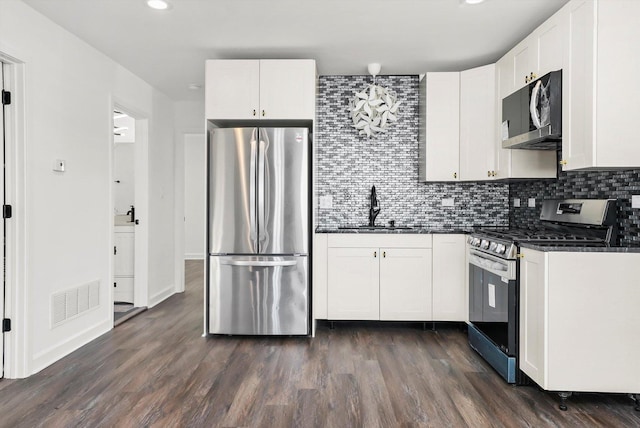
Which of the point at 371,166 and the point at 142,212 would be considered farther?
the point at 142,212

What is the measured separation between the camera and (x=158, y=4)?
274 centimetres

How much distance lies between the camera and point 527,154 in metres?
3.32

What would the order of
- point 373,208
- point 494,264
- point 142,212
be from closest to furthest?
point 494,264, point 373,208, point 142,212

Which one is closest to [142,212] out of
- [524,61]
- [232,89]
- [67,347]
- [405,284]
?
[67,347]

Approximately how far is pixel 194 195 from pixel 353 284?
556 centimetres

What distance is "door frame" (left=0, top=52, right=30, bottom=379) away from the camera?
107 inches

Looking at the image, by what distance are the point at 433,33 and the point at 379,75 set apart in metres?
1.09

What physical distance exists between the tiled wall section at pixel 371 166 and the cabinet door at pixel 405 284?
63cm

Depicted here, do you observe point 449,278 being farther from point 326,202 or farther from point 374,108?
point 374,108

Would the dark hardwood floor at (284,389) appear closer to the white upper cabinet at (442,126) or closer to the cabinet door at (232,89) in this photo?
the white upper cabinet at (442,126)

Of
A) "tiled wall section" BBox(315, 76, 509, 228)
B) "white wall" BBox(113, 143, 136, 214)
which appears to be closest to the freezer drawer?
"tiled wall section" BBox(315, 76, 509, 228)

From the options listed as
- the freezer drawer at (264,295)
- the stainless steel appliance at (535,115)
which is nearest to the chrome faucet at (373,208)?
the freezer drawer at (264,295)

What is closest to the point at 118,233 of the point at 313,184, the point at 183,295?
the point at 183,295

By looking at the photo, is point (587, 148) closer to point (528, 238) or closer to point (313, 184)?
point (528, 238)
